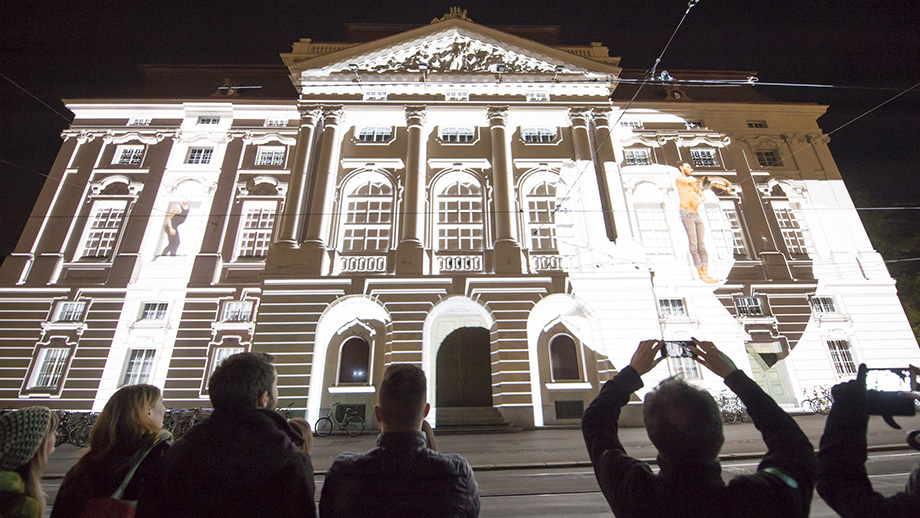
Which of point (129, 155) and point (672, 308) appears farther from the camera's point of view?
point (129, 155)

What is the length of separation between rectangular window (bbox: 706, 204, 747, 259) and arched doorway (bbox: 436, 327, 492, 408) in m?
10.8

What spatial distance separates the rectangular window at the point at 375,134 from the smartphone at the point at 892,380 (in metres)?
18.3

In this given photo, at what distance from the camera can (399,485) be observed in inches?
76.6

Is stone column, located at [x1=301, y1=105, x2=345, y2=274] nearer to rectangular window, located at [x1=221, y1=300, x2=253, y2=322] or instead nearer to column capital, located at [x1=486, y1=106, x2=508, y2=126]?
rectangular window, located at [x1=221, y1=300, x2=253, y2=322]

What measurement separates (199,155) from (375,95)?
29.9 ft

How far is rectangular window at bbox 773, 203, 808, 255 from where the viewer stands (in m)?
17.2

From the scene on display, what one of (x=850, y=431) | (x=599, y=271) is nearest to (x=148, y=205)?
(x=599, y=271)

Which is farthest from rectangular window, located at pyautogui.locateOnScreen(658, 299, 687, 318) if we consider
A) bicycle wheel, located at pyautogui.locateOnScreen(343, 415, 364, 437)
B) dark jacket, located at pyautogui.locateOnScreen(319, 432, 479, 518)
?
dark jacket, located at pyautogui.locateOnScreen(319, 432, 479, 518)

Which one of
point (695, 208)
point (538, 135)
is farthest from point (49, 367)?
point (695, 208)

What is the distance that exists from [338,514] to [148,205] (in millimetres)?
21073

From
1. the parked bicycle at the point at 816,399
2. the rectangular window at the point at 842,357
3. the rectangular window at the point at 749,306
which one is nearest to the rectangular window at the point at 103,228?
the rectangular window at the point at 749,306

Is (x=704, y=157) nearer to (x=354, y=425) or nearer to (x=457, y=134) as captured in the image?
(x=457, y=134)

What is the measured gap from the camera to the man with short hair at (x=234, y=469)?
1.91 meters

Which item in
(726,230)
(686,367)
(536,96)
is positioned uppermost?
(536,96)
